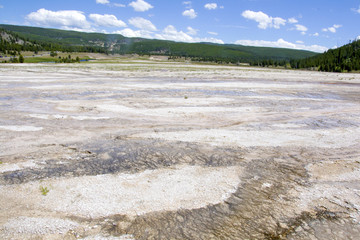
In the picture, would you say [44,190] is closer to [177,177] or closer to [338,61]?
[177,177]

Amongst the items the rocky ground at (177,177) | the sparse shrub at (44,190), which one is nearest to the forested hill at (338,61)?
the rocky ground at (177,177)

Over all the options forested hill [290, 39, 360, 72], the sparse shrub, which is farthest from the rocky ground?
forested hill [290, 39, 360, 72]

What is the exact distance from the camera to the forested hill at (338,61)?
324ft

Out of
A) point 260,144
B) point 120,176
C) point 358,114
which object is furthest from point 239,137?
point 358,114

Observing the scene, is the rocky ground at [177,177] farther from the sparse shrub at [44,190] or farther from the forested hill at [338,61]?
the forested hill at [338,61]

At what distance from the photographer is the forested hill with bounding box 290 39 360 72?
324 ft

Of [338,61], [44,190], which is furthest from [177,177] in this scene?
[338,61]

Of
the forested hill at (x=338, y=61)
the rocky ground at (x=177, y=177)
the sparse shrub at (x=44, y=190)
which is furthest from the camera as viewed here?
the forested hill at (x=338, y=61)

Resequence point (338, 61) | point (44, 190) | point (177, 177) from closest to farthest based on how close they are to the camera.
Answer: point (44, 190)
point (177, 177)
point (338, 61)

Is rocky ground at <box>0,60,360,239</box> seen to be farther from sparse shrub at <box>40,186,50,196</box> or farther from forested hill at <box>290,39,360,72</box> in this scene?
forested hill at <box>290,39,360,72</box>

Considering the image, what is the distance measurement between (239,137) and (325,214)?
4.79 m

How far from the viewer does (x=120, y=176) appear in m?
6.21

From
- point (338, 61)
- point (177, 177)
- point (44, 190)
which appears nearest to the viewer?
point (44, 190)

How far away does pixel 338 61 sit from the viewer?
131 m
